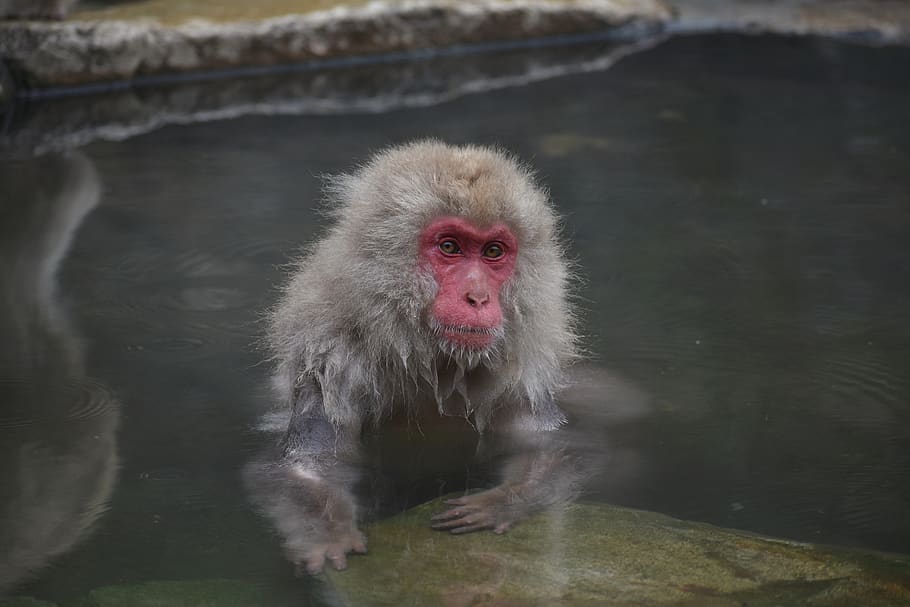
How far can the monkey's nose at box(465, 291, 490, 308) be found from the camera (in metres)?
4.23

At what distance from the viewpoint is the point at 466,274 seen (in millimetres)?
4293

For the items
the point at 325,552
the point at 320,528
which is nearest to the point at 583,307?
the point at 320,528

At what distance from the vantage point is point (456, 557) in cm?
396

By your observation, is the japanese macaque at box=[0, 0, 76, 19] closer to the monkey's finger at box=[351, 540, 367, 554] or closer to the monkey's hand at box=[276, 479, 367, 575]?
the monkey's hand at box=[276, 479, 367, 575]

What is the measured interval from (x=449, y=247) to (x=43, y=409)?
1.96 meters

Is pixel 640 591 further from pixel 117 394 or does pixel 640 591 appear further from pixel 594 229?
pixel 594 229

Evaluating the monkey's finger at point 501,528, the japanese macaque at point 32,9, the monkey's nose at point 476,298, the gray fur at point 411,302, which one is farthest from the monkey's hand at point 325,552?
the japanese macaque at point 32,9

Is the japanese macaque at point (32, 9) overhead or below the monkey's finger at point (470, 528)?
overhead

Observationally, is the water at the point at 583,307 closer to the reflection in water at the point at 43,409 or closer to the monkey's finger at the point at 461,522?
Answer: the reflection in water at the point at 43,409

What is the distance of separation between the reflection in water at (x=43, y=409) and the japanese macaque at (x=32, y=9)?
2.78m

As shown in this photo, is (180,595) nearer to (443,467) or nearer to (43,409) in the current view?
(443,467)

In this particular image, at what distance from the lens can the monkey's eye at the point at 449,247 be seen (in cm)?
433

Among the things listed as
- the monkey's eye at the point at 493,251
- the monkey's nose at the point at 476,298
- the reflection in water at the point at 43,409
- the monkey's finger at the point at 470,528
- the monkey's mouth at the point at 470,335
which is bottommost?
the monkey's finger at the point at 470,528

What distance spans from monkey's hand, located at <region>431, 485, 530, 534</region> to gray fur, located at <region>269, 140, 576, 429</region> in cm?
43
